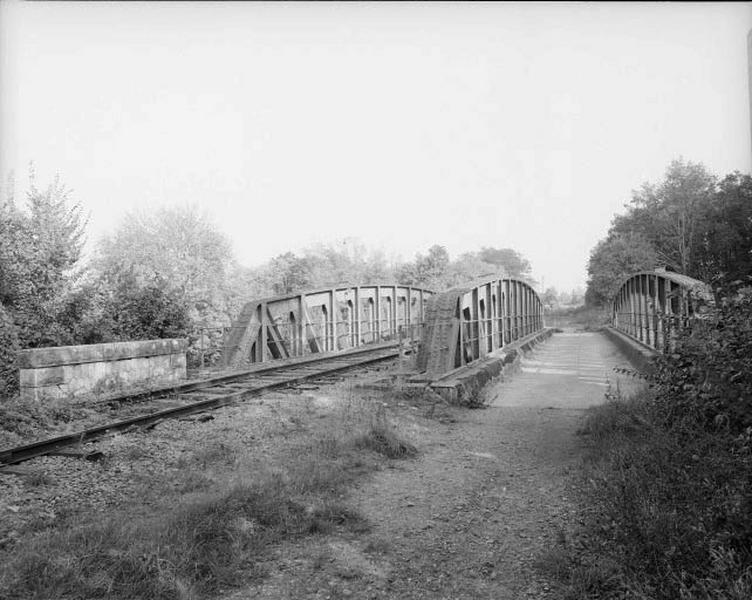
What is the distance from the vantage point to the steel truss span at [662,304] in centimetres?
621

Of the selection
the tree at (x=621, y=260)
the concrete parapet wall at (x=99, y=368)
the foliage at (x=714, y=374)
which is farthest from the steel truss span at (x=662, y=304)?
the tree at (x=621, y=260)

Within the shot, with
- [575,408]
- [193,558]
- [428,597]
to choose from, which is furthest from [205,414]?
[575,408]

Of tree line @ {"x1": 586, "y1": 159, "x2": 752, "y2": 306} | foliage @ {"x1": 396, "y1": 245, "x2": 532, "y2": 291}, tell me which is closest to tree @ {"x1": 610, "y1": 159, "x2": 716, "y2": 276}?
tree line @ {"x1": 586, "y1": 159, "x2": 752, "y2": 306}

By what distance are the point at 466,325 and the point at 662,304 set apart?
529 cm

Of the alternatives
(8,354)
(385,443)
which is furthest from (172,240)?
(385,443)

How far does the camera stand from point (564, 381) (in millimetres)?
12680

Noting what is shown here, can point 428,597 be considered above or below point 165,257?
below

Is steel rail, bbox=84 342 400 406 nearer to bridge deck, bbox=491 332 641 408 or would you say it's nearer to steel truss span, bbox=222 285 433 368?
steel truss span, bbox=222 285 433 368

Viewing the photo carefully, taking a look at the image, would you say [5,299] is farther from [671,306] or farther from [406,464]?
[671,306]

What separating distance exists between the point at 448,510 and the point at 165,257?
105ft

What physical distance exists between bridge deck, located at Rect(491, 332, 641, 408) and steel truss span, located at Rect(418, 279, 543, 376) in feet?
3.64

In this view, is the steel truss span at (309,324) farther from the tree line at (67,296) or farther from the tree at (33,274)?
the tree at (33,274)

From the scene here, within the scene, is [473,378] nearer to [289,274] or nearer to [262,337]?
[262,337]

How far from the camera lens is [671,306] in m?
12.7
